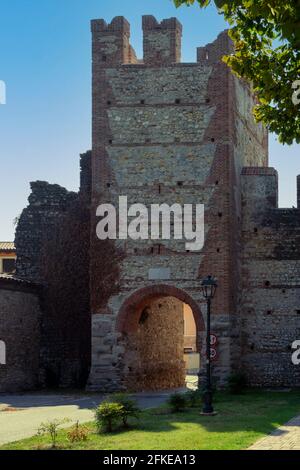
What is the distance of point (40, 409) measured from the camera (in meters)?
22.3

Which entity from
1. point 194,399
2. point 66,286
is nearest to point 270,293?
point 66,286

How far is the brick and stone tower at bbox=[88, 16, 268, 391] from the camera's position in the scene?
2833cm

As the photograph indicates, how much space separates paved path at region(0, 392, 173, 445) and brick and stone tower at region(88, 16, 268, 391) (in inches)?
91.6

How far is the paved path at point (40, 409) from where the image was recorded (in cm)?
1752

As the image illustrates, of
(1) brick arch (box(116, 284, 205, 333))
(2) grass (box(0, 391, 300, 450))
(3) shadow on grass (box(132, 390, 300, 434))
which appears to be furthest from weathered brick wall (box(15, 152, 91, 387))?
(2) grass (box(0, 391, 300, 450))

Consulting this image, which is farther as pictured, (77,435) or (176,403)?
(176,403)

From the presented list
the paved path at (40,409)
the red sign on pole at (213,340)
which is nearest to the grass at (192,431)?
the paved path at (40,409)

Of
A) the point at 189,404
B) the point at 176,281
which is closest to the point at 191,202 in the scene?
the point at 176,281

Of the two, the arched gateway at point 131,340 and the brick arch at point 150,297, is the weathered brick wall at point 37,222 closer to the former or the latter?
the arched gateway at point 131,340

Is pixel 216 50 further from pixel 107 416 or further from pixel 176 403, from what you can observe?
pixel 107 416

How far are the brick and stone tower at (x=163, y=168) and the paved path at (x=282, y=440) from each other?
11716 millimetres

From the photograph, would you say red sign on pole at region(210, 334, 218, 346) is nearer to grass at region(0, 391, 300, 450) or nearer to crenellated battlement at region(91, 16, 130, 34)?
grass at region(0, 391, 300, 450)

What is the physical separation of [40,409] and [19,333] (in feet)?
27.5
